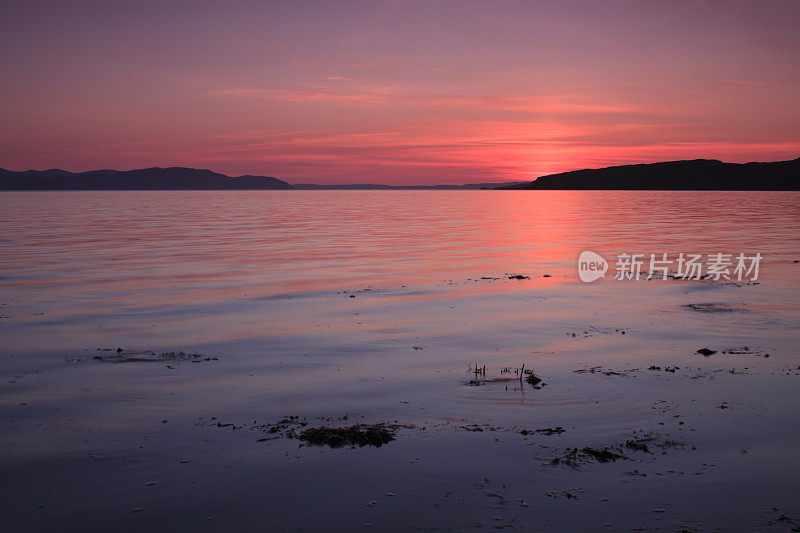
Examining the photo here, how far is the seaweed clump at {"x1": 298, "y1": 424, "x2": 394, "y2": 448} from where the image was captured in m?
7.36

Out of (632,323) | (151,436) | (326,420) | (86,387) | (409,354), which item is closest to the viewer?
(151,436)

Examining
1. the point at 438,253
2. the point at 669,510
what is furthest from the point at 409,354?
the point at 438,253

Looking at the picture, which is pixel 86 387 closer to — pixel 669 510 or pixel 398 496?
pixel 398 496

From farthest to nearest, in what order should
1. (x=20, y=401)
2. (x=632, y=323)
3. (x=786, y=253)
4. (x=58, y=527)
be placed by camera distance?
(x=786, y=253) → (x=632, y=323) → (x=20, y=401) → (x=58, y=527)

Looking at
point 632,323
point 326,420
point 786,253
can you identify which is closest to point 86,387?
point 326,420

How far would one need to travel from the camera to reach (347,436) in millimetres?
7496

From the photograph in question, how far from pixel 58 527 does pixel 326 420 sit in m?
3.36

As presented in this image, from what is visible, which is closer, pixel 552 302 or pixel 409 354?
pixel 409 354

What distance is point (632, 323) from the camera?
1388 centimetres

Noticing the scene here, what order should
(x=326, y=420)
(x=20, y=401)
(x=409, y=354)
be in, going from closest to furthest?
(x=326, y=420) → (x=20, y=401) → (x=409, y=354)

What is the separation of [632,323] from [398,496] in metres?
9.47

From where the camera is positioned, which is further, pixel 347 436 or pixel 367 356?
pixel 367 356

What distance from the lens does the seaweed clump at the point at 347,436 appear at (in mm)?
7355

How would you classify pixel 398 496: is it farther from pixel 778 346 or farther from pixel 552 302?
pixel 552 302
